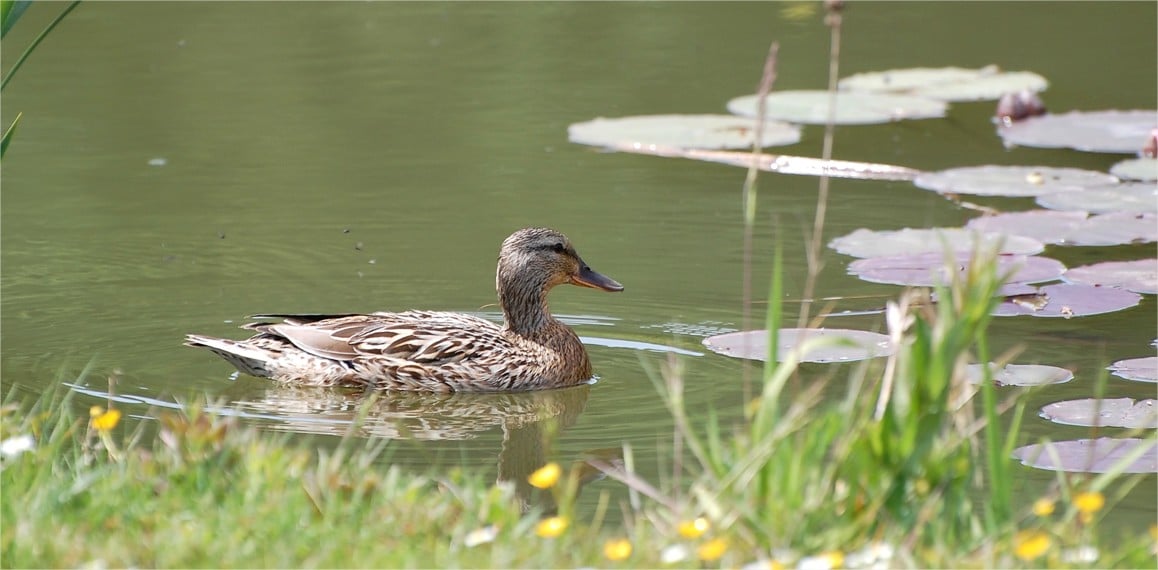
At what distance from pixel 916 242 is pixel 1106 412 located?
2.81m

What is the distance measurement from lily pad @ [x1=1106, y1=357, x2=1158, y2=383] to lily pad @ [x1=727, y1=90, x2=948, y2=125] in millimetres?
5388

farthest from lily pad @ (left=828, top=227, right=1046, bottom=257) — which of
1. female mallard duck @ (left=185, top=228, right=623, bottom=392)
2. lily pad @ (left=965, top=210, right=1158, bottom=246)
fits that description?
female mallard duck @ (left=185, top=228, right=623, bottom=392)

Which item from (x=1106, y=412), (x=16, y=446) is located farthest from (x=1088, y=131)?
(x=16, y=446)

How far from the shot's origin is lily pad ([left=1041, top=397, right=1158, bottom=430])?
630cm

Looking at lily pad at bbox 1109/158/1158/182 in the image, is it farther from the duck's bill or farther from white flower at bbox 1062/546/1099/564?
white flower at bbox 1062/546/1099/564

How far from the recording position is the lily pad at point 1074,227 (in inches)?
360

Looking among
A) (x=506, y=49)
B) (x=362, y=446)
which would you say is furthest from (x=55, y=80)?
(x=362, y=446)

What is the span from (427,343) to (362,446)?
1.29 meters

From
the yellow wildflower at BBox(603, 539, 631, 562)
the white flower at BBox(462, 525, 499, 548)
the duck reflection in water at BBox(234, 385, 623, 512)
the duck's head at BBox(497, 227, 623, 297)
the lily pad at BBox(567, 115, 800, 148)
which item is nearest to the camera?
the yellow wildflower at BBox(603, 539, 631, 562)

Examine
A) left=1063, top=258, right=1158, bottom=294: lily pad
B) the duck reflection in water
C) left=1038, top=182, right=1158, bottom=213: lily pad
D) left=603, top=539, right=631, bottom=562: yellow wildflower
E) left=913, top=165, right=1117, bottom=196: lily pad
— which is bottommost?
the duck reflection in water

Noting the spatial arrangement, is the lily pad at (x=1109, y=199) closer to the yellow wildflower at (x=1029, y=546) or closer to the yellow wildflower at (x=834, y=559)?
the yellow wildflower at (x=1029, y=546)

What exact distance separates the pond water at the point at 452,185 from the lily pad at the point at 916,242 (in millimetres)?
164

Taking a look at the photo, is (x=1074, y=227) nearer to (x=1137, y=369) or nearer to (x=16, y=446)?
(x=1137, y=369)

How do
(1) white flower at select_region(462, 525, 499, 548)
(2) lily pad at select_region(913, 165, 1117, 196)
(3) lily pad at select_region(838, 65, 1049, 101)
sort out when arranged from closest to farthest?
(1) white flower at select_region(462, 525, 499, 548), (2) lily pad at select_region(913, 165, 1117, 196), (3) lily pad at select_region(838, 65, 1049, 101)
